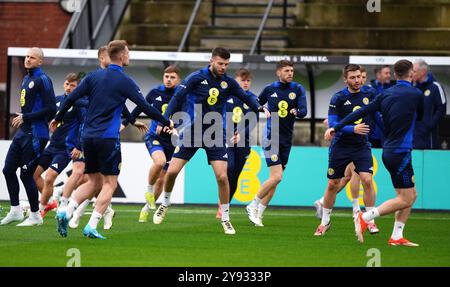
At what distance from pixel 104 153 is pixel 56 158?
4.90m

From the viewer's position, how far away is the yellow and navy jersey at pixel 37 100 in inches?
645

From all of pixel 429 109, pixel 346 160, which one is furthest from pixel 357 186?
pixel 429 109

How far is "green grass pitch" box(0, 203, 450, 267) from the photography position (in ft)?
41.1

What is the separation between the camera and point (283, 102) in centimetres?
1859

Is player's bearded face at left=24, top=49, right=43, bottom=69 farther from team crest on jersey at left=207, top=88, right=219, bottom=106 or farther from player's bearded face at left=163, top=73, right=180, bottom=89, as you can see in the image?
player's bearded face at left=163, top=73, right=180, bottom=89

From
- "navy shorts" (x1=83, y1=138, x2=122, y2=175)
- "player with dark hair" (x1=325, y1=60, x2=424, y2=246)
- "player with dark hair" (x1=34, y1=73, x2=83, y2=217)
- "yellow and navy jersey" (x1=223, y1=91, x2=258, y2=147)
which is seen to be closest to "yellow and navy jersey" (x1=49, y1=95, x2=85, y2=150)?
"player with dark hair" (x1=34, y1=73, x2=83, y2=217)

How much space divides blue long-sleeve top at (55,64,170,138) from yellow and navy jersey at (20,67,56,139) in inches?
75.0

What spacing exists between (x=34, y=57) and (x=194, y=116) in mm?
2393

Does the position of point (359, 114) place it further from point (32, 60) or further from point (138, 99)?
point (32, 60)

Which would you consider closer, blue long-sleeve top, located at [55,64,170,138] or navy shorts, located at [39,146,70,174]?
blue long-sleeve top, located at [55,64,170,138]

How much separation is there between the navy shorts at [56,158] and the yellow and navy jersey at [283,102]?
3.36 metres

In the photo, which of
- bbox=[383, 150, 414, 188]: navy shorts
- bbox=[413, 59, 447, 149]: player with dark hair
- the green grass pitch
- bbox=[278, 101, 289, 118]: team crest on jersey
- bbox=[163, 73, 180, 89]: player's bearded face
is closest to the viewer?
the green grass pitch

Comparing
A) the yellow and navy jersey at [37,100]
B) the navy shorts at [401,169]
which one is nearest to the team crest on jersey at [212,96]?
the yellow and navy jersey at [37,100]

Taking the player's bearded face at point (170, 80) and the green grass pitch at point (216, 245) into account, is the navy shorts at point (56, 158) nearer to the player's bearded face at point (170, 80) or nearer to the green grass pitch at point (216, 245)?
the green grass pitch at point (216, 245)
